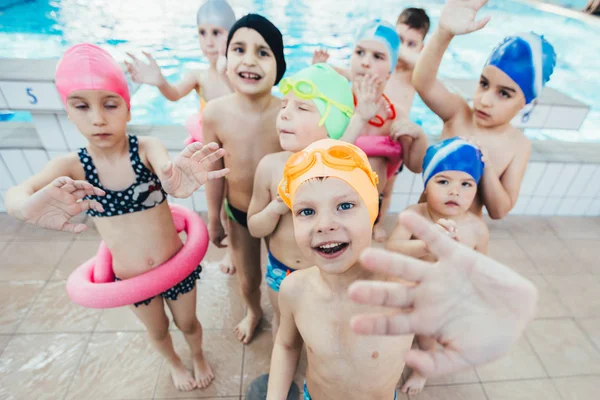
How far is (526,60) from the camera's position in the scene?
4.97 ft

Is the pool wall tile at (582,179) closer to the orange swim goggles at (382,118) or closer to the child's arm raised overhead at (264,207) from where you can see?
the orange swim goggles at (382,118)

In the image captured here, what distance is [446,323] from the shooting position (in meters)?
0.71

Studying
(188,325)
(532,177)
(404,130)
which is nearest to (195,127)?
(188,325)

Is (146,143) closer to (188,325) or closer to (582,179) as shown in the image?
(188,325)

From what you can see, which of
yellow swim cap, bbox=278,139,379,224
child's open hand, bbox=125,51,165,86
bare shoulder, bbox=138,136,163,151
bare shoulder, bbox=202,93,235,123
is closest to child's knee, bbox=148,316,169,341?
bare shoulder, bbox=138,136,163,151

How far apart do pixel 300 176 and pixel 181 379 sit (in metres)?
1.66

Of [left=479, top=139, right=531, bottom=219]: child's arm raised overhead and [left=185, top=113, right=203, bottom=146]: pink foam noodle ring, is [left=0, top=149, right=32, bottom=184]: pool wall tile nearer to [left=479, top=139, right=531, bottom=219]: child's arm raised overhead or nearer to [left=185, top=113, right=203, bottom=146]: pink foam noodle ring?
[left=185, top=113, right=203, bottom=146]: pink foam noodle ring

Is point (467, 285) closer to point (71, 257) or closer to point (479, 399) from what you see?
point (479, 399)

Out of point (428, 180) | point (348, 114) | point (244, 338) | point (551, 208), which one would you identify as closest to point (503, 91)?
point (428, 180)

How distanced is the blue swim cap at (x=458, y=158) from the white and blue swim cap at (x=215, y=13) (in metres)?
1.78

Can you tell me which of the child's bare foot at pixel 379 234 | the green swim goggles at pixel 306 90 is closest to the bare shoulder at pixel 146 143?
the green swim goggles at pixel 306 90

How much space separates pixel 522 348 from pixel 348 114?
2.07m

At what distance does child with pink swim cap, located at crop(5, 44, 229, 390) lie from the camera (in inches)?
46.8

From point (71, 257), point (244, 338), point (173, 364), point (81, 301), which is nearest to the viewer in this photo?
point (81, 301)
